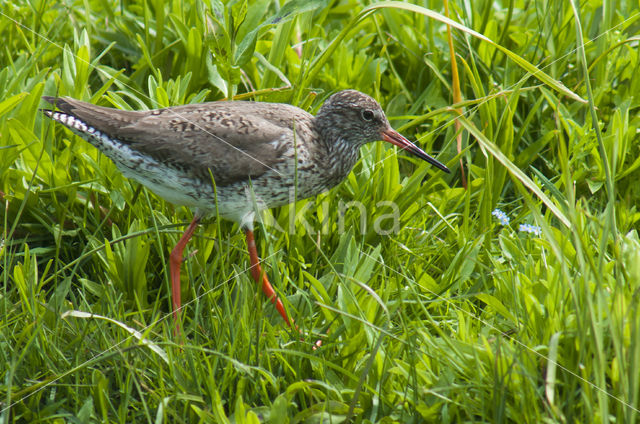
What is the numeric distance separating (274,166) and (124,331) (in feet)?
3.57

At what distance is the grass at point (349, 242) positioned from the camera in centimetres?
258

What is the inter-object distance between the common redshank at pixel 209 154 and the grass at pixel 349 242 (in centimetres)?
16

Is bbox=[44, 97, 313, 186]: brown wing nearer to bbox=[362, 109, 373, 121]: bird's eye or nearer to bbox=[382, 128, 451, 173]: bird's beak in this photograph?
bbox=[362, 109, 373, 121]: bird's eye

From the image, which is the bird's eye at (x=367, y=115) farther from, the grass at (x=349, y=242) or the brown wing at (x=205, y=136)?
the brown wing at (x=205, y=136)

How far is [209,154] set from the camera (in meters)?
3.61

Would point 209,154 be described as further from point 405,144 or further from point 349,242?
point 405,144

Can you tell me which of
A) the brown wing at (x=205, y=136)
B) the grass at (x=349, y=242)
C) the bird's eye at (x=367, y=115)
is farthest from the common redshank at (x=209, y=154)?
the bird's eye at (x=367, y=115)

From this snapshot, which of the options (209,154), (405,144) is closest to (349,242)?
(405,144)

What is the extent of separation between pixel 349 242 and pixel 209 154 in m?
0.83

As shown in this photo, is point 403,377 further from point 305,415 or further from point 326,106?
point 326,106

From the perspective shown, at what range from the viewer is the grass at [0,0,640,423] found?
2580mm

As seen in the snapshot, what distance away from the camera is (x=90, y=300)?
141 inches

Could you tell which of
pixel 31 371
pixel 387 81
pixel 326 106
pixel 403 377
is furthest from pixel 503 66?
pixel 31 371

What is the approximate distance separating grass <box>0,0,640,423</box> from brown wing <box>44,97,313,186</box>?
302 mm
